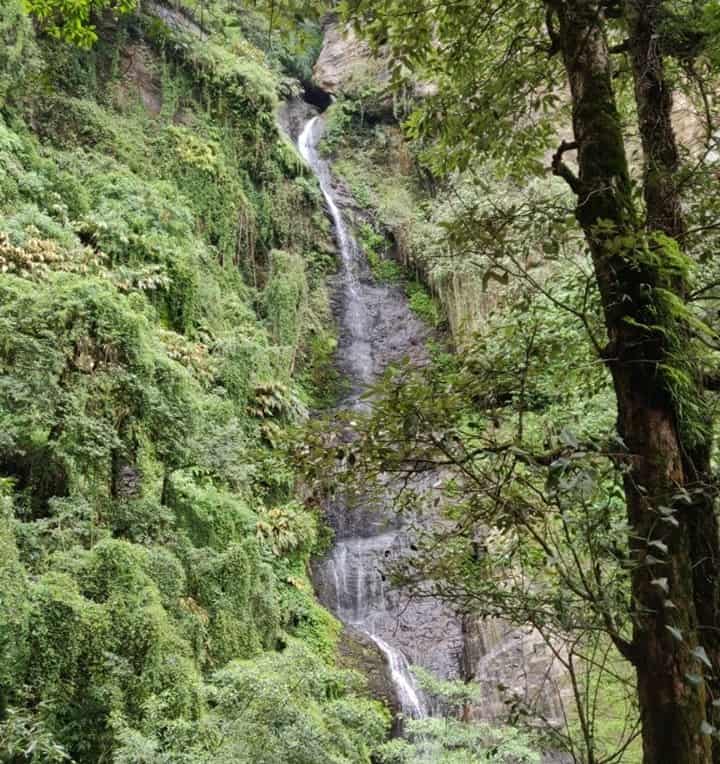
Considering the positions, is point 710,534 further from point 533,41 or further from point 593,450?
point 533,41

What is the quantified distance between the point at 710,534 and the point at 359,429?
120cm

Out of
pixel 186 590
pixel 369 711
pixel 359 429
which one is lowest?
pixel 369 711

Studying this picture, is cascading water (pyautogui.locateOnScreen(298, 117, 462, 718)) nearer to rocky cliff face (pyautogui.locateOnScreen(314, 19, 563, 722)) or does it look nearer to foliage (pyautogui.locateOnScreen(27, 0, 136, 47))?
rocky cliff face (pyautogui.locateOnScreen(314, 19, 563, 722))

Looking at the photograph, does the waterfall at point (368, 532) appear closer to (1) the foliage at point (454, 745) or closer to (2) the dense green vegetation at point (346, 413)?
(2) the dense green vegetation at point (346, 413)

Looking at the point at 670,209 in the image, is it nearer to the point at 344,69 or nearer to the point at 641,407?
the point at 641,407

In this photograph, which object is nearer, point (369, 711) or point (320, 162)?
point (369, 711)

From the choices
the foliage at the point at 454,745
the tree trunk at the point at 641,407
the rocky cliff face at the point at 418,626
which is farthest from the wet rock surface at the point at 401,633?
the tree trunk at the point at 641,407

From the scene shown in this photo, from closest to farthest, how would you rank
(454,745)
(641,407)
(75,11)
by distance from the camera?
(641,407), (75,11), (454,745)

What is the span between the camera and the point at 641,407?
7.16 feet

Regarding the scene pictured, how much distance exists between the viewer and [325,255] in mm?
18781

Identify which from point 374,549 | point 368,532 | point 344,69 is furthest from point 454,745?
point 344,69

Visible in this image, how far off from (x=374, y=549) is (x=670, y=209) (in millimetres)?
9763

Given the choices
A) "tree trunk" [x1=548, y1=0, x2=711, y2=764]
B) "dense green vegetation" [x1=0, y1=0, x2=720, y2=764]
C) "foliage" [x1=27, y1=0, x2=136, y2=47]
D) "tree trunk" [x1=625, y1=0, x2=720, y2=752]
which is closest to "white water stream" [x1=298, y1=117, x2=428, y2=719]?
"dense green vegetation" [x1=0, y1=0, x2=720, y2=764]

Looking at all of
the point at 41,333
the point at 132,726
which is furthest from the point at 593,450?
the point at 41,333
